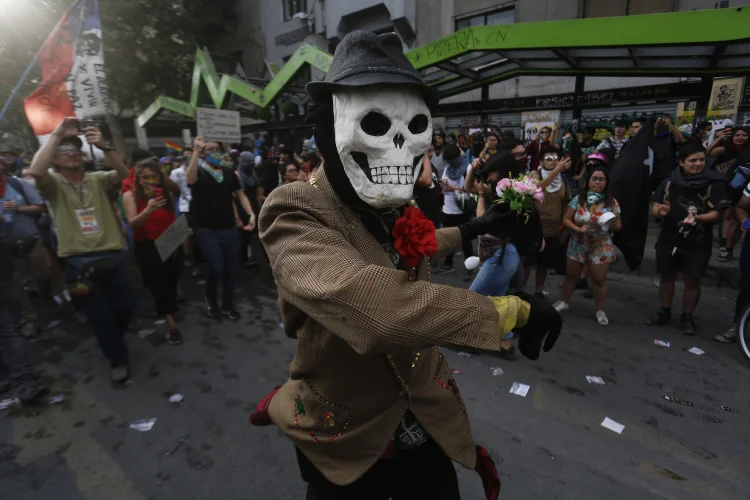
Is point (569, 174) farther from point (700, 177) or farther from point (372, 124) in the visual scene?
point (372, 124)

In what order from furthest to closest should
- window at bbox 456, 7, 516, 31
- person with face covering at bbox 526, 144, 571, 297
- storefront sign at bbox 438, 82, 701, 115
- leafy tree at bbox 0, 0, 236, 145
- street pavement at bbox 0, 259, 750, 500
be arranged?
1. window at bbox 456, 7, 516, 31
2. leafy tree at bbox 0, 0, 236, 145
3. storefront sign at bbox 438, 82, 701, 115
4. person with face covering at bbox 526, 144, 571, 297
5. street pavement at bbox 0, 259, 750, 500

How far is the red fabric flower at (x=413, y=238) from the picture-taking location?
1.29m

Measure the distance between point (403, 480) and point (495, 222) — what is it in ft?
3.28

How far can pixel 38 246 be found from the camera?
4789mm

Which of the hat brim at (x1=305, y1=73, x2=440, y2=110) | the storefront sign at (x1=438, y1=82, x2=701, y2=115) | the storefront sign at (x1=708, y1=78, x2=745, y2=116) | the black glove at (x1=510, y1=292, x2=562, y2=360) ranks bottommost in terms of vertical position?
the black glove at (x1=510, y1=292, x2=562, y2=360)

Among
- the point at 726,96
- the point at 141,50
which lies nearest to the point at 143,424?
the point at 726,96

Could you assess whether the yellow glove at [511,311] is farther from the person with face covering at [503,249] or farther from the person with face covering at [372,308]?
the person with face covering at [503,249]

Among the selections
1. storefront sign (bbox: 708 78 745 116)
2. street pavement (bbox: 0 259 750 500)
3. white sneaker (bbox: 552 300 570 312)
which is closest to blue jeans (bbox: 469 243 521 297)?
street pavement (bbox: 0 259 750 500)

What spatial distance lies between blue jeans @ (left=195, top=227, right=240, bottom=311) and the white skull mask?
348cm

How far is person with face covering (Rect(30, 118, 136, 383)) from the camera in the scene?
3.21 meters

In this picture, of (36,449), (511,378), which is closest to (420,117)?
(511,378)

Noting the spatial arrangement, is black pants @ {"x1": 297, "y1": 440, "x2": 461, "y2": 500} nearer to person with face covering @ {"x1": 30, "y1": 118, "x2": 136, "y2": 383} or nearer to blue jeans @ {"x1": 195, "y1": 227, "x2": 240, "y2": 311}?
person with face covering @ {"x1": 30, "y1": 118, "x2": 136, "y2": 383}

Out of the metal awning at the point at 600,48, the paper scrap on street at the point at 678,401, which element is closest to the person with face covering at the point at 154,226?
the paper scrap on street at the point at 678,401

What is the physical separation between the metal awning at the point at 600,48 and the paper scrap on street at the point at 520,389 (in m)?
4.98
